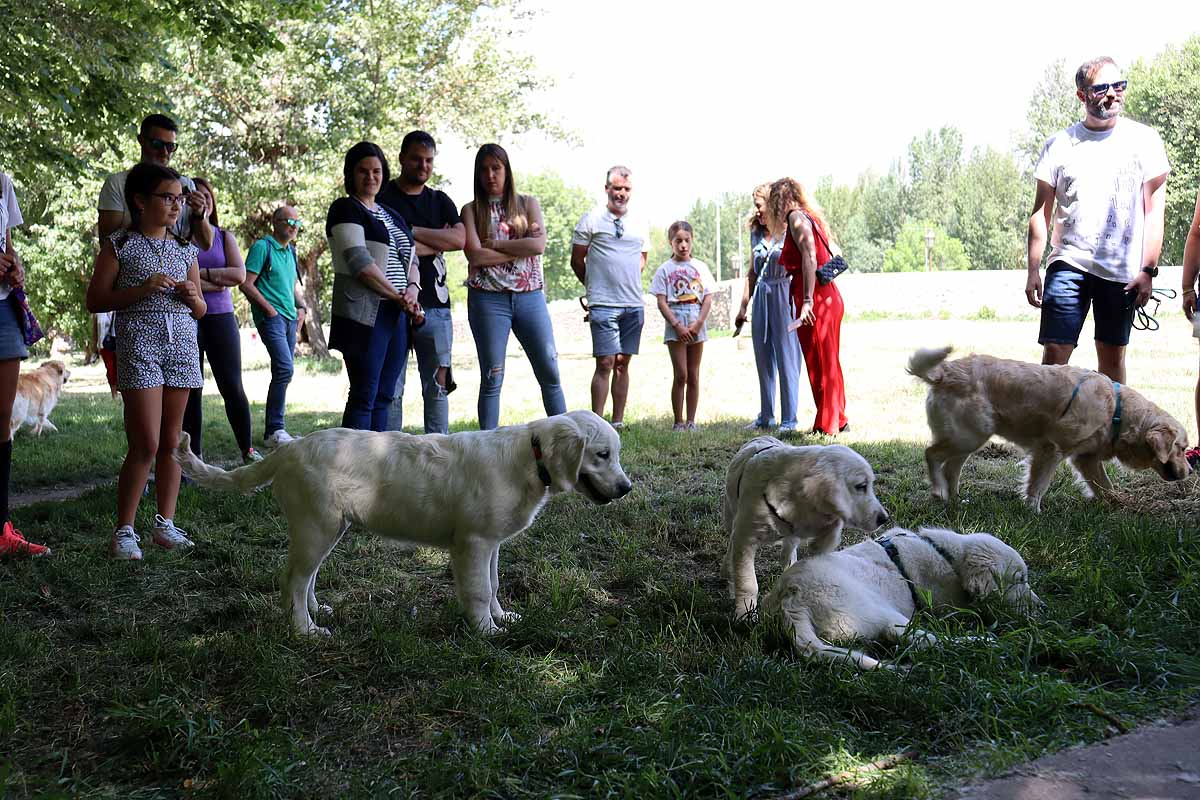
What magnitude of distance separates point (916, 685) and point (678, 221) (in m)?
7.72

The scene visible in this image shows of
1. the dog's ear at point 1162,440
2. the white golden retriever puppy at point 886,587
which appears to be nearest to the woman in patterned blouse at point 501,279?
the white golden retriever puppy at point 886,587

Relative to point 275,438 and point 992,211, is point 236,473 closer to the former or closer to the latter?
point 275,438

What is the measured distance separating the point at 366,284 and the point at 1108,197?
5105mm

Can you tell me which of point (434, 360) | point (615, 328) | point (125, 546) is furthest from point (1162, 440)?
point (125, 546)

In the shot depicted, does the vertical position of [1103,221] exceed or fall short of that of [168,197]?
it falls short

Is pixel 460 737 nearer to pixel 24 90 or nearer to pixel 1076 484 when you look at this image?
pixel 1076 484

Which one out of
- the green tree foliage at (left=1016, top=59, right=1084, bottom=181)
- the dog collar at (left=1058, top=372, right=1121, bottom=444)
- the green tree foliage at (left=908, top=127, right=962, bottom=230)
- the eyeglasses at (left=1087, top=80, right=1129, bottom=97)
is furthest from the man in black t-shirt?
the green tree foliage at (left=908, top=127, right=962, bottom=230)

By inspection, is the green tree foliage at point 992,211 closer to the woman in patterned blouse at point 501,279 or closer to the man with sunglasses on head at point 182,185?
the woman in patterned blouse at point 501,279

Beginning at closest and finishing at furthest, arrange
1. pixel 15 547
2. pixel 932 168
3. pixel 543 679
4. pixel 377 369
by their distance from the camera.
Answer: pixel 543 679 < pixel 15 547 < pixel 377 369 < pixel 932 168

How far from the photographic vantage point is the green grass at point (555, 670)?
279 cm

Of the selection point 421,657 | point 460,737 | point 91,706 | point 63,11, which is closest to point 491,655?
point 421,657

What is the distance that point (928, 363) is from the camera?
5883 millimetres

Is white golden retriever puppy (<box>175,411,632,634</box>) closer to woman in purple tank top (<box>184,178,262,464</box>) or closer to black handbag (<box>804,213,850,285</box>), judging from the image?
woman in purple tank top (<box>184,178,262,464</box>)

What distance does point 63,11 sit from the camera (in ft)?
33.9
